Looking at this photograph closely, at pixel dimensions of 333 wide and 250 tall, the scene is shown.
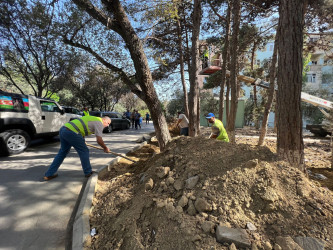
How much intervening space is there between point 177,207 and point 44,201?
2.56 metres

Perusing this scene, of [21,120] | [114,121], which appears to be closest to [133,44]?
[21,120]

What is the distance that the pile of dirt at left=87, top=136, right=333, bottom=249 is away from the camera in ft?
5.61

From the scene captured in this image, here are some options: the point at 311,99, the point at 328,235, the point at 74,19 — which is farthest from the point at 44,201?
the point at 311,99

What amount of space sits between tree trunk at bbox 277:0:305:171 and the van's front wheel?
7.30 meters

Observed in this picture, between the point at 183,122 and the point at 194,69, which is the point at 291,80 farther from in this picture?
the point at 183,122

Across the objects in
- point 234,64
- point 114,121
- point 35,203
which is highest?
point 234,64

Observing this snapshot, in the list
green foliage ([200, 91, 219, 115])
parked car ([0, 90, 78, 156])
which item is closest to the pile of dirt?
parked car ([0, 90, 78, 156])

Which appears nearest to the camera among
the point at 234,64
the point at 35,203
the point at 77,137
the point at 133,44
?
the point at 35,203

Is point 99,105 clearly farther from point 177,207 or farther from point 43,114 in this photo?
point 177,207

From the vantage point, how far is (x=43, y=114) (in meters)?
6.70

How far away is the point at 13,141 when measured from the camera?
5.52m

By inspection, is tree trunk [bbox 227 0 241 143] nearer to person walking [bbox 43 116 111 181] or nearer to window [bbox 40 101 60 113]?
person walking [bbox 43 116 111 181]

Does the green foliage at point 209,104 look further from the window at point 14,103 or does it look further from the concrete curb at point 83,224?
the concrete curb at point 83,224

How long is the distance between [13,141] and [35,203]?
3772 mm
